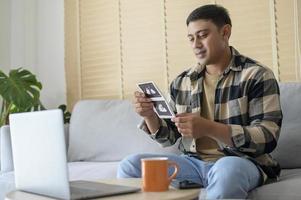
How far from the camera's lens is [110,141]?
2.48 m

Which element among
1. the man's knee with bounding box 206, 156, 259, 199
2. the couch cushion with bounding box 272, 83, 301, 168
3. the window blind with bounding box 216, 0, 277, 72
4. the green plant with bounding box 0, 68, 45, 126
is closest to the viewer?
the man's knee with bounding box 206, 156, 259, 199

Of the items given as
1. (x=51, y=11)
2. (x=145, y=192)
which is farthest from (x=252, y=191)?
(x=51, y=11)

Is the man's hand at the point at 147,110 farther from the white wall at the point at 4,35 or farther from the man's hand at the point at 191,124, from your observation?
the white wall at the point at 4,35

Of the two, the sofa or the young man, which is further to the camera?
the sofa

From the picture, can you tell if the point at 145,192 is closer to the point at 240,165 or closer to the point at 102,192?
the point at 102,192

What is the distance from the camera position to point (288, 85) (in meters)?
2.11

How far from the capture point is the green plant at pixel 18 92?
2.84 m

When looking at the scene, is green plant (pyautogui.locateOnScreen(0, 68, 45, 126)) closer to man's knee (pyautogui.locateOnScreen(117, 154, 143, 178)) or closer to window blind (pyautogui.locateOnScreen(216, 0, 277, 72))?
window blind (pyautogui.locateOnScreen(216, 0, 277, 72))

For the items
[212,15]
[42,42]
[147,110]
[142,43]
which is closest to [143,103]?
[147,110]

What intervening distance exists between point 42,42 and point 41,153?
2443 mm

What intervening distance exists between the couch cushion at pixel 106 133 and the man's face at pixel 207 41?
2.39ft

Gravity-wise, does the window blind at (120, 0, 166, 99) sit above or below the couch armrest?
above

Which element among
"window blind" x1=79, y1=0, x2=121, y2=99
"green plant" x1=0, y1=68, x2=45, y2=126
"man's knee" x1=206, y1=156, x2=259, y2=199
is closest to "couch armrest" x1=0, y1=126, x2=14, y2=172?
"green plant" x1=0, y1=68, x2=45, y2=126

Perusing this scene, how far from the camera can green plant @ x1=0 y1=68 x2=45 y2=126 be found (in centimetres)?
284
